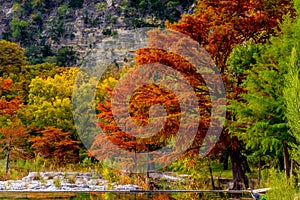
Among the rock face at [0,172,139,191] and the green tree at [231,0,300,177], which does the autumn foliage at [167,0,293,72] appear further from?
the rock face at [0,172,139,191]

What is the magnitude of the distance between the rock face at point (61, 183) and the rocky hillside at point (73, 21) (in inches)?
1239

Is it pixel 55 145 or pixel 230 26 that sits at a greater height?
pixel 230 26

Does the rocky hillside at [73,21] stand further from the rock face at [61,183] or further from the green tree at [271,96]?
the green tree at [271,96]

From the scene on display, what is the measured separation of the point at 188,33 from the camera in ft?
38.5

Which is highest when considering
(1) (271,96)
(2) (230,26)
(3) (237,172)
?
(2) (230,26)

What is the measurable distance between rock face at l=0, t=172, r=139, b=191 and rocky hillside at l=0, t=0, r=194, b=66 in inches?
1239

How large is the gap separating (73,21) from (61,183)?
135ft

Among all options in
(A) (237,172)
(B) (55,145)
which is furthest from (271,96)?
(B) (55,145)

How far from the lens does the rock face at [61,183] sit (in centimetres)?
1291

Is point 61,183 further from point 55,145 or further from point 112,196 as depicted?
point 112,196

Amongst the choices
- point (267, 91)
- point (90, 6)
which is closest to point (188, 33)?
point (267, 91)

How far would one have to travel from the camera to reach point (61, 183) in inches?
544

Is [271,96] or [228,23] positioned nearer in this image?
[271,96]

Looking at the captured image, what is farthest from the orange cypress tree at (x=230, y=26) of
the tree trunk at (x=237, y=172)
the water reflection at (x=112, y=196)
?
the water reflection at (x=112, y=196)
